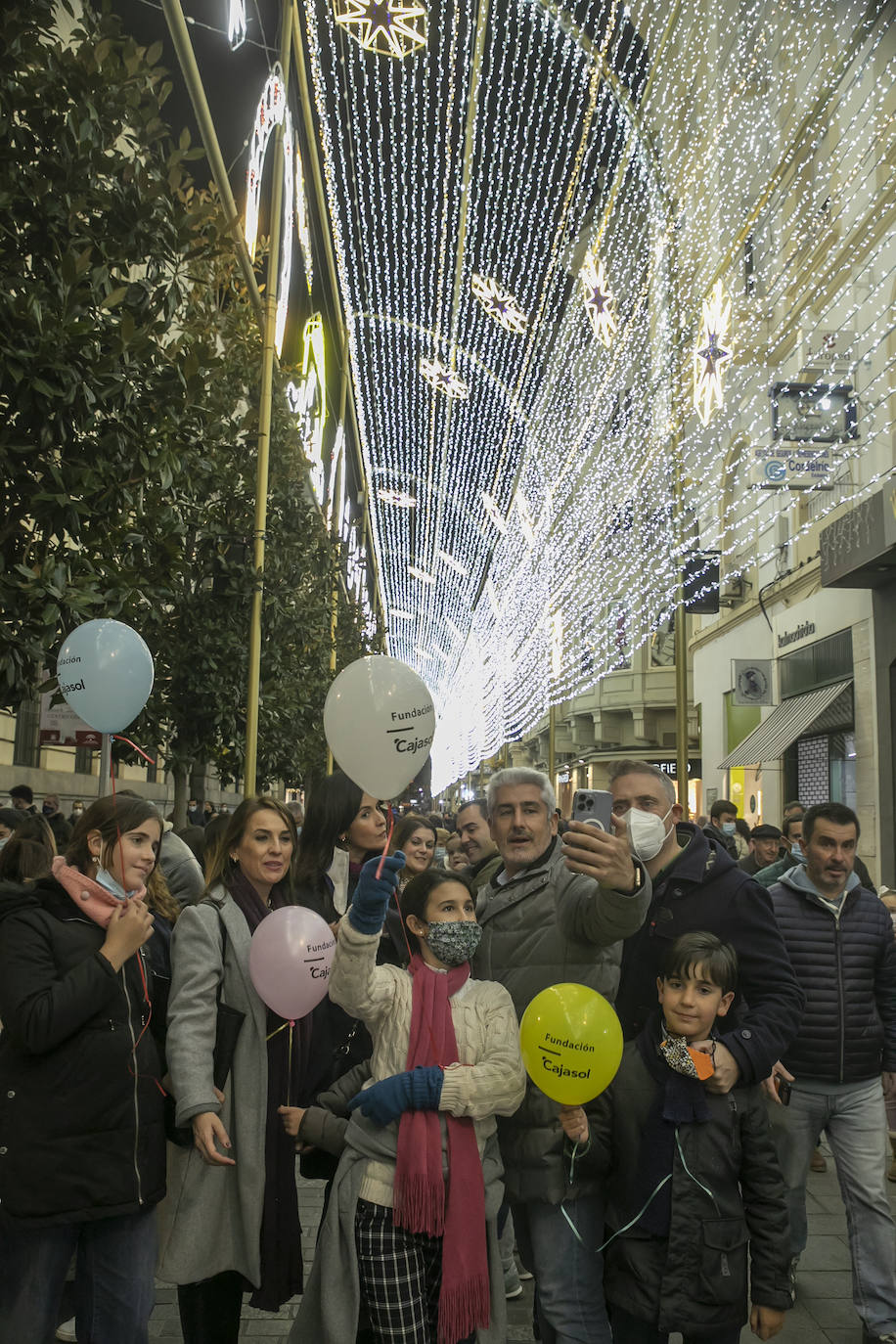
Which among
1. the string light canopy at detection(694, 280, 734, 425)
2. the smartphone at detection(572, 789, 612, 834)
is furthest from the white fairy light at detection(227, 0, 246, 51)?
the smartphone at detection(572, 789, 612, 834)

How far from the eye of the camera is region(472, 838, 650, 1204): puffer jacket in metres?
3.63

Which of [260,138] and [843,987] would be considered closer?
[843,987]

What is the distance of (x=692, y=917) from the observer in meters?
3.95

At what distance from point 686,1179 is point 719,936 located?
84 cm

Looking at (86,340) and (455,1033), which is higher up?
(86,340)

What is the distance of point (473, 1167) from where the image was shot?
338 centimetres

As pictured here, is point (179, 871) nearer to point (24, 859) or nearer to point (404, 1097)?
point (24, 859)

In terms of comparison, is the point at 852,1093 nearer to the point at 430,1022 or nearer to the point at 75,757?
the point at 430,1022

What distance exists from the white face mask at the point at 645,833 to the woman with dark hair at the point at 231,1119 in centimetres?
128

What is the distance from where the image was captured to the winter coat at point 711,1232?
3301 mm

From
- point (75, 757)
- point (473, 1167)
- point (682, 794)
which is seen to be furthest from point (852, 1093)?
point (75, 757)

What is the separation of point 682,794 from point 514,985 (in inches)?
266

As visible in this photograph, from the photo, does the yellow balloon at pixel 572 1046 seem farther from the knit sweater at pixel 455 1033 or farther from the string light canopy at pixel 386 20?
the string light canopy at pixel 386 20

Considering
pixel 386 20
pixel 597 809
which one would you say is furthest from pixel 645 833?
pixel 386 20
